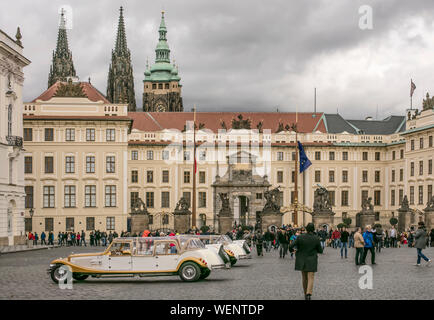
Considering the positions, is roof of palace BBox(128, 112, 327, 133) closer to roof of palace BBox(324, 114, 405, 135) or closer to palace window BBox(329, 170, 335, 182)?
roof of palace BBox(324, 114, 405, 135)

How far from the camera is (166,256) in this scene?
19609 mm

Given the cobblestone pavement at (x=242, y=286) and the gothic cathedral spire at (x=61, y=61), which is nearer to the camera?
the cobblestone pavement at (x=242, y=286)

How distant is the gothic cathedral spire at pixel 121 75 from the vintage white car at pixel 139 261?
327 feet

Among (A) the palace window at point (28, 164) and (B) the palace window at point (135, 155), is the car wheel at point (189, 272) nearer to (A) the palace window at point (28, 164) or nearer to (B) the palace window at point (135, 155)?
(A) the palace window at point (28, 164)

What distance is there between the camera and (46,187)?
205 ft

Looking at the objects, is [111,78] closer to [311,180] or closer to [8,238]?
[311,180]

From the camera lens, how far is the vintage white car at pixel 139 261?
760 inches

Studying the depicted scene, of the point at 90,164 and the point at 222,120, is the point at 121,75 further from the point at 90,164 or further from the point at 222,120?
the point at 90,164

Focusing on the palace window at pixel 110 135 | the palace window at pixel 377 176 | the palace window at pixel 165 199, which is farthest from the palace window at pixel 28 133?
the palace window at pixel 377 176

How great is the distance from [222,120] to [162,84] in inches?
1426

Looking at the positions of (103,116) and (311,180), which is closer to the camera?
(103,116)

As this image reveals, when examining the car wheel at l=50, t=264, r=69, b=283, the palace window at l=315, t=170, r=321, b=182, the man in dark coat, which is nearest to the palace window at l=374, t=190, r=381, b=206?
the palace window at l=315, t=170, r=321, b=182

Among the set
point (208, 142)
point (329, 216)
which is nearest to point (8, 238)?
point (329, 216)

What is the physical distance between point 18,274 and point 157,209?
5711 centimetres
